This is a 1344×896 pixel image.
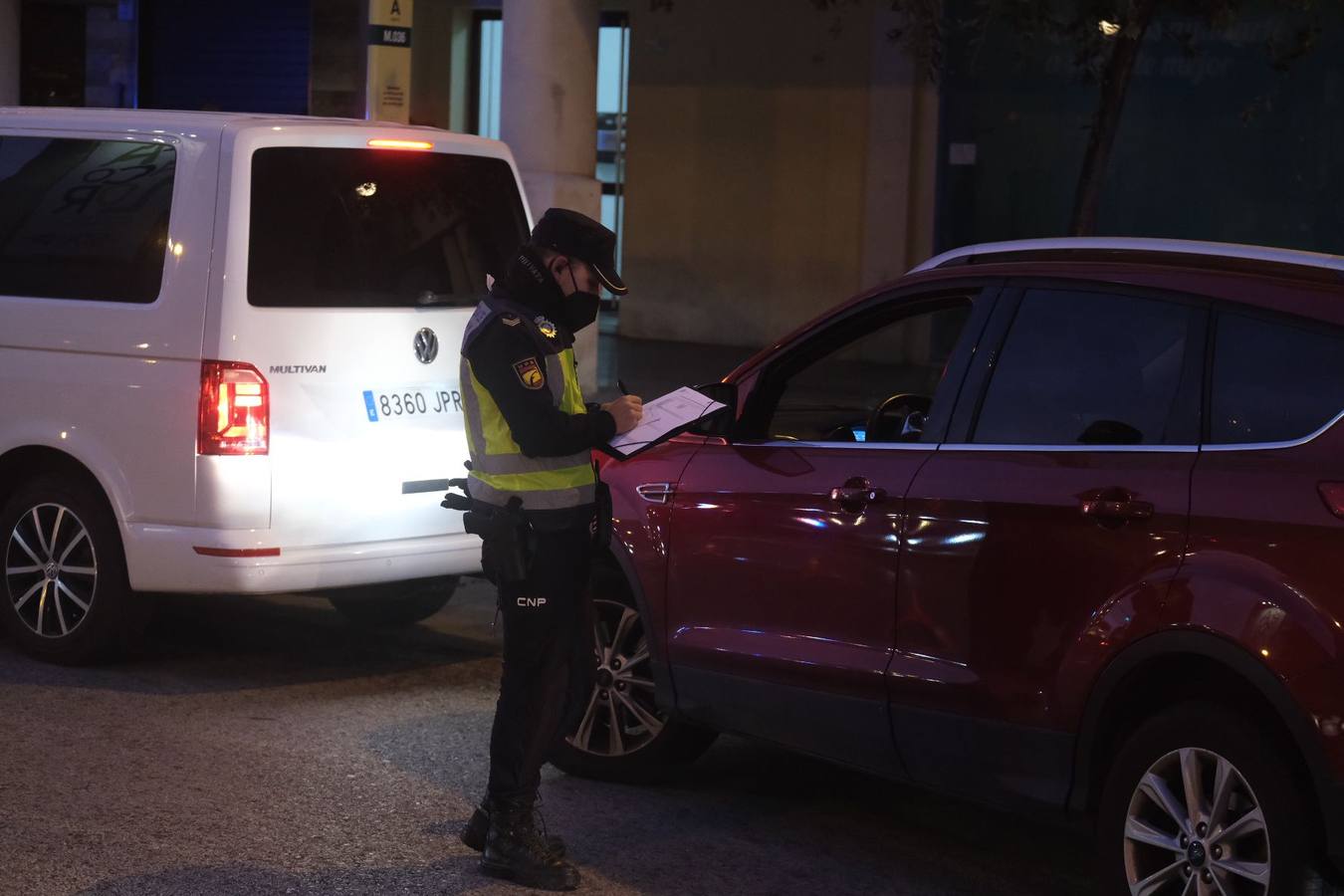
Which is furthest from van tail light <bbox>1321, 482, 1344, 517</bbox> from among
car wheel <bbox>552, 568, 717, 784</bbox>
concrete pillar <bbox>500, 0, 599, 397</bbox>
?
concrete pillar <bbox>500, 0, 599, 397</bbox>

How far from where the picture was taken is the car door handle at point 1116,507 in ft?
14.7

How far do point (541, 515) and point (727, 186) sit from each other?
1434 cm

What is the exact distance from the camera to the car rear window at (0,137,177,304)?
7.21 metres

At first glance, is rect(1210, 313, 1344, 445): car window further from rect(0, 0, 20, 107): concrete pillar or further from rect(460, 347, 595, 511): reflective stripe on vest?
rect(0, 0, 20, 107): concrete pillar

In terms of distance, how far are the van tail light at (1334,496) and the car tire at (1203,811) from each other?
54 cm

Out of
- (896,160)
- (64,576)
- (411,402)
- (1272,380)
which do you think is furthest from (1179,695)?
(896,160)

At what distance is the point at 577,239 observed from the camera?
512 cm

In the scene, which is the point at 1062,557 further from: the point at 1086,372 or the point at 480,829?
the point at 480,829

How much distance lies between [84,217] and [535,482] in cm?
321

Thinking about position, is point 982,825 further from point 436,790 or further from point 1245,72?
point 1245,72

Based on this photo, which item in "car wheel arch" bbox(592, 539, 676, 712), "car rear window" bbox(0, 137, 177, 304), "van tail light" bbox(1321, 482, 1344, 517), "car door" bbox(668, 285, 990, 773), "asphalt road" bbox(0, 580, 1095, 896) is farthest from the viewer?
"car rear window" bbox(0, 137, 177, 304)

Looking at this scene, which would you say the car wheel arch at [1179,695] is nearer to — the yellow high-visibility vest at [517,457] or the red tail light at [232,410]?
the yellow high-visibility vest at [517,457]

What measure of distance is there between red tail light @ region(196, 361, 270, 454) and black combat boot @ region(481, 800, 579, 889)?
2.25m

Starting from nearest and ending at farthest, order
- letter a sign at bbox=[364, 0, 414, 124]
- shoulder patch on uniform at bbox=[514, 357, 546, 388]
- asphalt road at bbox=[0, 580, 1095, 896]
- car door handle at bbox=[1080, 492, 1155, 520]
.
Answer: car door handle at bbox=[1080, 492, 1155, 520]
shoulder patch on uniform at bbox=[514, 357, 546, 388]
asphalt road at bbox=[0, 580, 1095, 896]
letter a sign at bbox=[364, 0, 414, 124]
